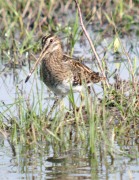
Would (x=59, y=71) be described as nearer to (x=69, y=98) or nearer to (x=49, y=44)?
(x=49, y=44)

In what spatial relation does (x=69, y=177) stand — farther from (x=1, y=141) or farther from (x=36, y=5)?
(x=36, y=5)

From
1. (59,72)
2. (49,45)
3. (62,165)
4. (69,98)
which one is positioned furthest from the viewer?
(49,45)

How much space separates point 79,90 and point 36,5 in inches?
152

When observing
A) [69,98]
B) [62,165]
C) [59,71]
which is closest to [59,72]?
A: [59,71]

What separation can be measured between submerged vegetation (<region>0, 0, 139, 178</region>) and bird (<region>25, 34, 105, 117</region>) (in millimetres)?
151

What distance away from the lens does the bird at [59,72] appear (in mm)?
7492

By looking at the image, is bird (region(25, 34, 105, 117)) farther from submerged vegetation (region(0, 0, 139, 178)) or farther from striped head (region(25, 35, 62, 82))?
submerged vegetation (region(0, 0, 139, 178))

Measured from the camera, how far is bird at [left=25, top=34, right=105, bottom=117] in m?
7.49

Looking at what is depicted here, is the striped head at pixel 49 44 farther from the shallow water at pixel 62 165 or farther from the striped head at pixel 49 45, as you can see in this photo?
the shallow water at pixel 62 165

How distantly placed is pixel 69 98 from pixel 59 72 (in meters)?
0.85

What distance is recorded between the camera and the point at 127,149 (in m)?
6.16

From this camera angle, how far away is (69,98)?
6812mm

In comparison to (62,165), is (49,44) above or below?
above

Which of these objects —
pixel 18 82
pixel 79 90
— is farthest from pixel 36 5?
pixel 79 90
